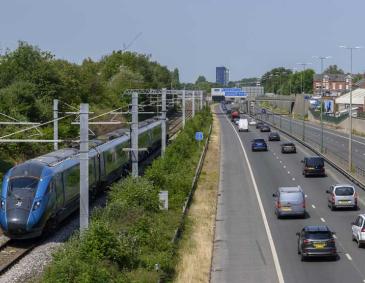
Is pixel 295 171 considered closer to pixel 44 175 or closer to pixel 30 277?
pixel 44 175

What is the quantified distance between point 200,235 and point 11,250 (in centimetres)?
975

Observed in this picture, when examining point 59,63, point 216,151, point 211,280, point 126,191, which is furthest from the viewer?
→ point 59,63

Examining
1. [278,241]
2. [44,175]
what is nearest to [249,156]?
[278,241]

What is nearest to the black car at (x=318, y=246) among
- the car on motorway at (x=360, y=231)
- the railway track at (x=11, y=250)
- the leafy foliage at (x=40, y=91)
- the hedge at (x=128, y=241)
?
the car on motorway at (x=360, y=231)

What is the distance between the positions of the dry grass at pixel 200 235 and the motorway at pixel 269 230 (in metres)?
0.46

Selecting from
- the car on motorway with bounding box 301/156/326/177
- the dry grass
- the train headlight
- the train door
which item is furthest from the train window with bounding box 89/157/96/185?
the car on motorway with bounding box 301/156/326/177

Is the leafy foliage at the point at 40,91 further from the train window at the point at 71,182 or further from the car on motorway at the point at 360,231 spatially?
the car on motorway at the point at 360,231

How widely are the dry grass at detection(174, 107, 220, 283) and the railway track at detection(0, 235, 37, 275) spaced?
20.0 ft

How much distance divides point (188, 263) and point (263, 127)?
295ft

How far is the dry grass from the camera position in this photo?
28125mm

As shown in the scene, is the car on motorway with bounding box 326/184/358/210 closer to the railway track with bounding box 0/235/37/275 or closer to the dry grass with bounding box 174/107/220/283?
the dry grass with bounding box 174/107/220/283

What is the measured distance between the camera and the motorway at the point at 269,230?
94.2ft

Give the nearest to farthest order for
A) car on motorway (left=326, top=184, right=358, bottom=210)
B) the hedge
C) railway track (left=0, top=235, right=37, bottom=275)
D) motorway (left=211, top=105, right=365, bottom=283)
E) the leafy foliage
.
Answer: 1. the hedge
2. railway track (left=0, top=235, right=37, bottom=275)
3. motorway (left=211, top=105, right=365, bottom=283)
4. car on motorway (left=326, top=184, right=358, bottom=210)
5. the leafy foliage

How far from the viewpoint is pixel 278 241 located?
35.2m
